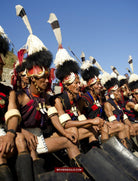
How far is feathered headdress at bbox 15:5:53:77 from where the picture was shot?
351 centimetres

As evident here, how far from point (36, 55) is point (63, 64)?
1.48 metres

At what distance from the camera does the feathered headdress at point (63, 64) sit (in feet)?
15.5

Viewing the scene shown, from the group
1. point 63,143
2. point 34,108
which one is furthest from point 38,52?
point 63,143

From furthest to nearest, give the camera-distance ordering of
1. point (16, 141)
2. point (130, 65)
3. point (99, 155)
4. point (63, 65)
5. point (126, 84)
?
1. point (130, 65)
2. point (126, 84)
3. point (63, 65)
4. point (99, 155)
5. point (16, 141)

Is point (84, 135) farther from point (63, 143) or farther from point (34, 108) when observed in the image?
point (34, 108)

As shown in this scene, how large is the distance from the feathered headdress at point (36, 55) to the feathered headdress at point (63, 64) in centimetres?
100

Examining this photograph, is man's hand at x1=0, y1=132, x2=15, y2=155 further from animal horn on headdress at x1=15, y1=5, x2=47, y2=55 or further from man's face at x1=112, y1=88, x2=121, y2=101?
man's face at x1=112, y1=88, x2=121, y2=101

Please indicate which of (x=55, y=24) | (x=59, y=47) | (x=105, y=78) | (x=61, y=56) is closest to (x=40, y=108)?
(x=61, y=56)

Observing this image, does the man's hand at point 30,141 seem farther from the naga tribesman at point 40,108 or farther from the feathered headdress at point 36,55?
the feathered headdress at point 36,55

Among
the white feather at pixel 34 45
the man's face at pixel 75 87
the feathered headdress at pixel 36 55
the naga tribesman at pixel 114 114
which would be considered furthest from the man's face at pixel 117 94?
the white feather at pixel 34 45

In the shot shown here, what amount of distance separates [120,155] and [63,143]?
1055mm

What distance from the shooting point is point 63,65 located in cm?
497

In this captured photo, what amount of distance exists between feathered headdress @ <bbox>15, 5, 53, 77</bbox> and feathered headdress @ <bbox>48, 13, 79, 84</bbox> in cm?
100

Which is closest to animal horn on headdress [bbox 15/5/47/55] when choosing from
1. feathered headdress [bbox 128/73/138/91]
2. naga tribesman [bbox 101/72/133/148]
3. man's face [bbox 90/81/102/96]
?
naga tribesman [bbox 101/72/133/148]
